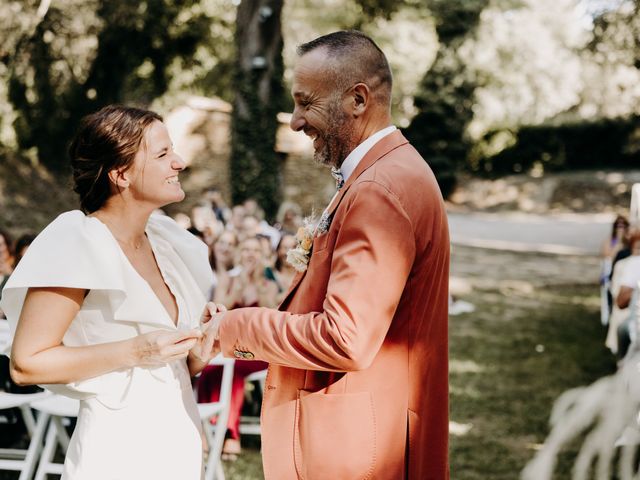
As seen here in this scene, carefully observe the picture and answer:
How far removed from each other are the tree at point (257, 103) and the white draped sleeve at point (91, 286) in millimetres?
13642

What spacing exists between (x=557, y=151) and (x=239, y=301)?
1129 inches

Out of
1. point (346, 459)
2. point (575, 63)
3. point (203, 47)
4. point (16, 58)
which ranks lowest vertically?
point (346, 459)

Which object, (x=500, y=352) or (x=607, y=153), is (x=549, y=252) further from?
(x=607, y=153)

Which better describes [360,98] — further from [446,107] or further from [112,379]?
[446,107]

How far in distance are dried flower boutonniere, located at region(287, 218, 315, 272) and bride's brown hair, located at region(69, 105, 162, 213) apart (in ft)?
2.07

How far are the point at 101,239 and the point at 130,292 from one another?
0.20 m

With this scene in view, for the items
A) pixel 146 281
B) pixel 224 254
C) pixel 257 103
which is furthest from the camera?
pixel 257 103

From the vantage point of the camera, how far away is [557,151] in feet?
104

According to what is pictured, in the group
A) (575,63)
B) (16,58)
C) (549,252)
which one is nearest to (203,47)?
(16,58)

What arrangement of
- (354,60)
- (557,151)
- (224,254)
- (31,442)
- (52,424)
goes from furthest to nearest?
(557,151) → (224,254) → (31,442) → (52,424) → (354,60)

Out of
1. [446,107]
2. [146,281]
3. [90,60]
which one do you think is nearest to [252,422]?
[146,281]

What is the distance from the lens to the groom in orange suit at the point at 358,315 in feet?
5.97

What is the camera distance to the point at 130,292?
2.24m

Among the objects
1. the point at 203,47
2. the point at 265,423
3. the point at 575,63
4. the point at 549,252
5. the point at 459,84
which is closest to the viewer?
the point at 265,423
